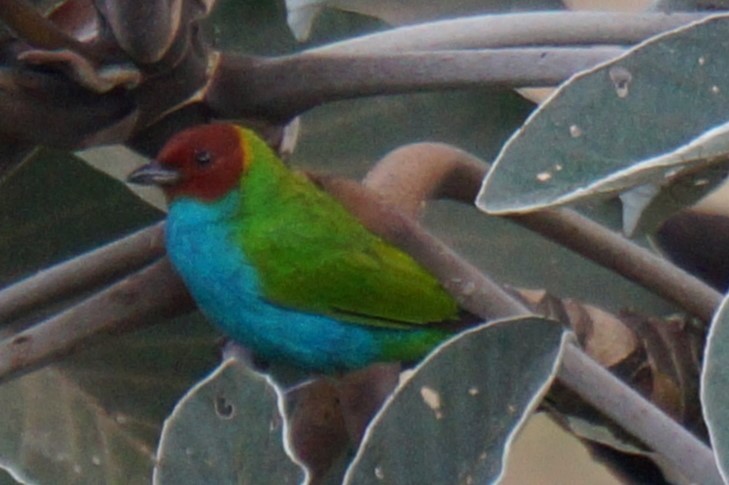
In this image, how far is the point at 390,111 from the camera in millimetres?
1083

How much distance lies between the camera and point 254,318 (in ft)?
3.75

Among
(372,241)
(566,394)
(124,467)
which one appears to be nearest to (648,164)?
(566,394)

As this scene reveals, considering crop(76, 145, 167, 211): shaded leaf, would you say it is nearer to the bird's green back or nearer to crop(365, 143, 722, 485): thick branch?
the bird's green back

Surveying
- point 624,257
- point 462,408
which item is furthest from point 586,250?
point 462,408

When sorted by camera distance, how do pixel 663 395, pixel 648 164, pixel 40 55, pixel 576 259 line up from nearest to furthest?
1. pixel 648 164
2. pixel 40 55
3. pixel 663 395
4. pixel 576 259

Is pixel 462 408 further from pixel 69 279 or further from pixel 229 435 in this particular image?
pixel 69 279

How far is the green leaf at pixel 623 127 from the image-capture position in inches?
20.9

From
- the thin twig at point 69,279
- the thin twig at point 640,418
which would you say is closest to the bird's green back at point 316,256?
the thin twig at point 69,279

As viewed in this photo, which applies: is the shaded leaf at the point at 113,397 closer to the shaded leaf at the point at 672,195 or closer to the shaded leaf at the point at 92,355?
the shaded leaf at the point at 92,355

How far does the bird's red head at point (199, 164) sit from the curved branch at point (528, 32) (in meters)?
0.16

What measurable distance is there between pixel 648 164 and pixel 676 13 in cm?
39

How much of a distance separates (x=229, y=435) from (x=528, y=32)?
14.9 inches

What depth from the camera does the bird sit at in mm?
1086

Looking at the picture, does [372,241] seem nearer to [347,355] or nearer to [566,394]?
[347,355]
